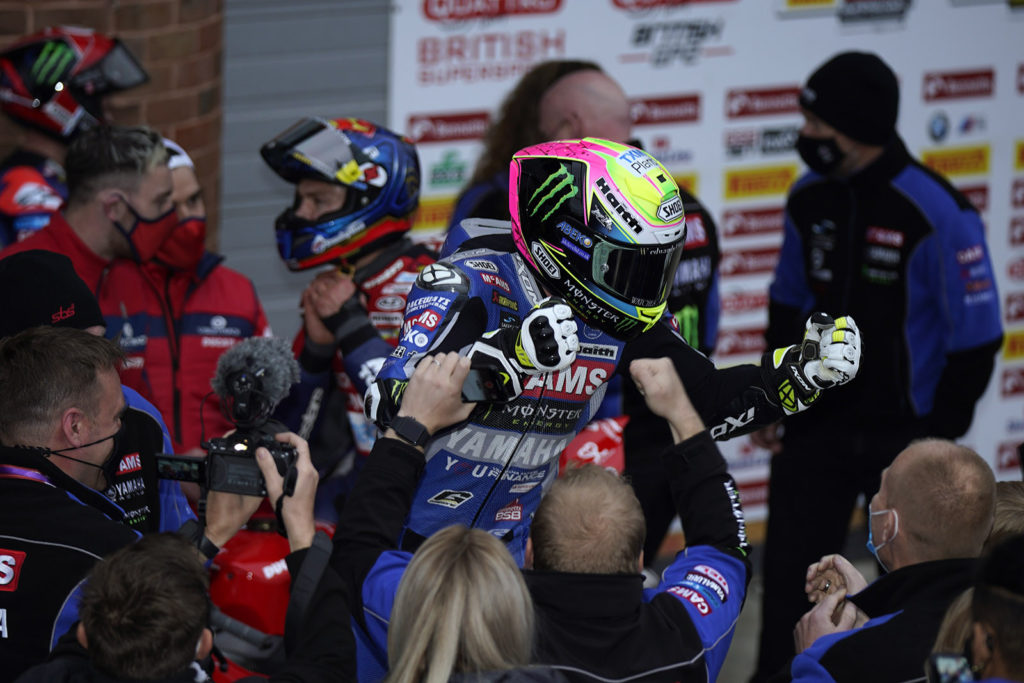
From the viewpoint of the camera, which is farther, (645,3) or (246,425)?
(645,3)

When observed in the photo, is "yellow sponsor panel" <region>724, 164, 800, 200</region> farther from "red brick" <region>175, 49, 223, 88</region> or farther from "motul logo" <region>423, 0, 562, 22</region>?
"red brick" <region>175, 49, 223, 88</region>

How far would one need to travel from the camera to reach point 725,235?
6.64m

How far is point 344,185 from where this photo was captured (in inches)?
160

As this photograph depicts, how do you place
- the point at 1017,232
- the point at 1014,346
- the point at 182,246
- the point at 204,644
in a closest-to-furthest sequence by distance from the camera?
the point at 204,644, the point at 182,246, the point at 1017,232, the point at 1014,346

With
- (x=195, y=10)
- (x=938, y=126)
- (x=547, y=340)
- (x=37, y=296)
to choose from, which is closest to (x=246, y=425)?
(x=37, y=296)

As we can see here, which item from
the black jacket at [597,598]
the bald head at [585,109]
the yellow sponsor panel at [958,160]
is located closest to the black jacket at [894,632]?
the black jacket at [597,598]

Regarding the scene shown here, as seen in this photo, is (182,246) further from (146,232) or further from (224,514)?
(224,514)

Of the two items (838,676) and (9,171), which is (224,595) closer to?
(838,676)

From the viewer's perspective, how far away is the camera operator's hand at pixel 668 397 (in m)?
2.89

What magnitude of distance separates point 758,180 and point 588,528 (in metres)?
4.32

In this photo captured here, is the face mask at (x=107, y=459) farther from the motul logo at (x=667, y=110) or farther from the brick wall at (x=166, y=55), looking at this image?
the motul logo at (x=667, y=110)

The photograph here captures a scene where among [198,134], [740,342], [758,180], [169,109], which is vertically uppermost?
[169,109]

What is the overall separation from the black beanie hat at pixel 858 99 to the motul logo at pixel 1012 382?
287 centimetres

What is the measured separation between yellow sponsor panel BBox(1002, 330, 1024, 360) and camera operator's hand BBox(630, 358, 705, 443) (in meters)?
5.06
